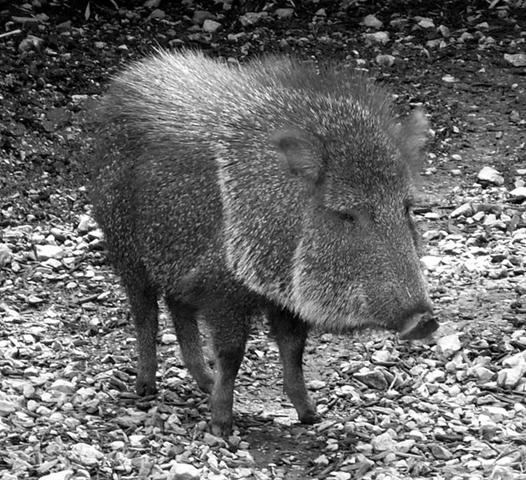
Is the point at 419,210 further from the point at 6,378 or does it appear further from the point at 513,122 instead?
the point at 6,378

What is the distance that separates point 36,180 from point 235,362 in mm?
3164

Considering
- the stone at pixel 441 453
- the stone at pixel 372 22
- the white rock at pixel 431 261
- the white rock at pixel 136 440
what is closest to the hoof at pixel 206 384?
the white rock at pixel 136 440

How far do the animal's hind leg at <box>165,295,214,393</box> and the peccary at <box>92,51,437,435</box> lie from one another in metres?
0.02

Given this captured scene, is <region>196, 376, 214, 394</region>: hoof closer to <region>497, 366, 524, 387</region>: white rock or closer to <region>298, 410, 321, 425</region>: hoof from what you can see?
<region>298, 410, 321, 425</region>: hoof

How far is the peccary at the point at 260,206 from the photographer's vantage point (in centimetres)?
558

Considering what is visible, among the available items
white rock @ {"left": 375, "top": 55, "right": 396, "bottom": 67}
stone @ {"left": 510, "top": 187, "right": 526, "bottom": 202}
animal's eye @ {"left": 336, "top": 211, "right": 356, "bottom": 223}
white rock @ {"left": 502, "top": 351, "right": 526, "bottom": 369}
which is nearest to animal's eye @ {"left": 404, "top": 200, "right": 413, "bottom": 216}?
animal's eye @ {"left": 336, "top": 211, "right": 356, "bottom": 223}

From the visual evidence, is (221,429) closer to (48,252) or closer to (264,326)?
(264,326)

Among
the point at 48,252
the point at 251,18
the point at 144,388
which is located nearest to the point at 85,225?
the point at 48,252

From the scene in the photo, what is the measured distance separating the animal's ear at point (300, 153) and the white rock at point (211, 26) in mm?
4840

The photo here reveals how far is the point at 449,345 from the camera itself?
6.60m

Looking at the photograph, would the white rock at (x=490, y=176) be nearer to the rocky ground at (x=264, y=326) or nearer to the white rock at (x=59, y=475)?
the rocky ground at (x=264, y=326)

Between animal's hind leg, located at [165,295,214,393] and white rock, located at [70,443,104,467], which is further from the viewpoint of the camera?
animal's hind leg, located at [165,295,214,393]

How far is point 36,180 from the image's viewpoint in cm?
856

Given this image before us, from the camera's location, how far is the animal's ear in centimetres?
564
